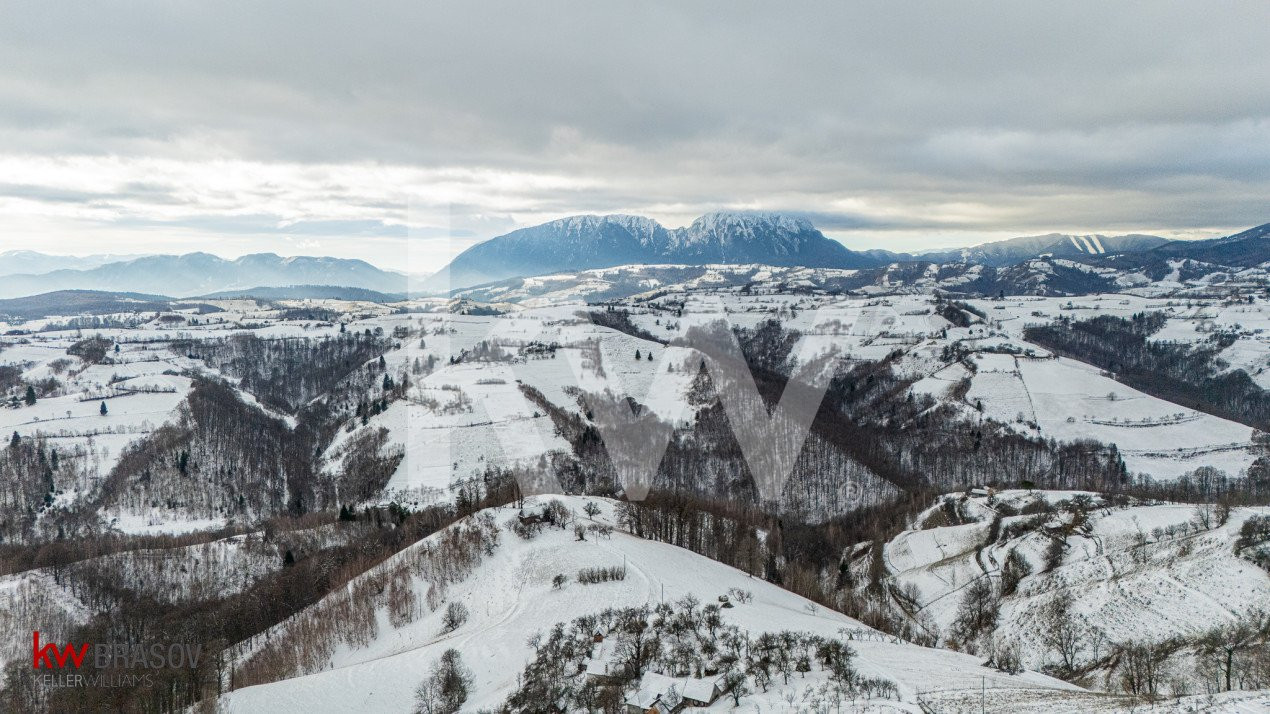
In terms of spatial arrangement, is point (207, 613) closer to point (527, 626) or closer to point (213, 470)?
point (527, 626)

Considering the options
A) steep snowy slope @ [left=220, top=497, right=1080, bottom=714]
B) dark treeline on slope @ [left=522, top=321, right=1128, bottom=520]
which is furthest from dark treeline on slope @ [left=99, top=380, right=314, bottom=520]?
steep snowy slope @ [left=220, top=497, right=1080, bottom=714]

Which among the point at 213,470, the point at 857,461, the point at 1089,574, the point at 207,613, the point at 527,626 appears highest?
the point at 1089,574

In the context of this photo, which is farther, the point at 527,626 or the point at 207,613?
the point at 207,613

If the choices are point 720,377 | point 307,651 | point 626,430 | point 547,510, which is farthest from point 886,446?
point 307,651

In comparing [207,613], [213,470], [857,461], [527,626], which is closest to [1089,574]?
[527,626]

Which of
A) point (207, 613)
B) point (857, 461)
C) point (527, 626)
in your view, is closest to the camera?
point (527, 626)

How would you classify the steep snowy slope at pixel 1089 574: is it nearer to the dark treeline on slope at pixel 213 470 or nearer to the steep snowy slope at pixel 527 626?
the steep snowy slope at pixel 527 626

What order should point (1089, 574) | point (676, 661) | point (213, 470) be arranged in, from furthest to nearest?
point (213, 470)
point (1089, 574)
point (676, 661)

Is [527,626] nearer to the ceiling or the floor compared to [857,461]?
nearer to the ceiling

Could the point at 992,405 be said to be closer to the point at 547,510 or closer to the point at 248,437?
the point at 547,510

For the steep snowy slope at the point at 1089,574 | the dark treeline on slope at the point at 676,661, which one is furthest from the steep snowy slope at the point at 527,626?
the steep snowy slope at the point at 1089,574
